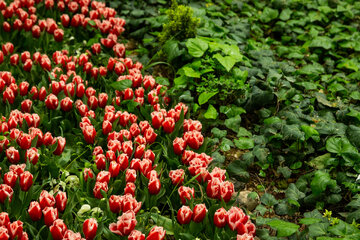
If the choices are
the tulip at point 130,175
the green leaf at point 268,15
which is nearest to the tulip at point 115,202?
the tulip at point 130,175

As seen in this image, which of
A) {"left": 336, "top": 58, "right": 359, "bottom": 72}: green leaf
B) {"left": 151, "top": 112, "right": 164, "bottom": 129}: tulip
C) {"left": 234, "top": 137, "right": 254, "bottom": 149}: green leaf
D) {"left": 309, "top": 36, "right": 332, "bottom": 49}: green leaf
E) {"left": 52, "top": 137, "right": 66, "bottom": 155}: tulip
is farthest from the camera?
{"left": 309, "top": 36, "right": 332, "bottom": 49}: green leaf

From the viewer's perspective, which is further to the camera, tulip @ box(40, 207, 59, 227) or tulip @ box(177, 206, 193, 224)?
tulip @ box(177, 206, 193, 224)

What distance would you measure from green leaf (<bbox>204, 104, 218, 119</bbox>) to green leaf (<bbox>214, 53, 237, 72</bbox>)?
37 centimetres

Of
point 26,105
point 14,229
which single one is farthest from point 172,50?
point 14,229

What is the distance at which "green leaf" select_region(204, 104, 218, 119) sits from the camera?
145 inches

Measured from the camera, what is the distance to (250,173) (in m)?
3.48

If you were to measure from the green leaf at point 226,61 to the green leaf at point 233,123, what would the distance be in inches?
17.9

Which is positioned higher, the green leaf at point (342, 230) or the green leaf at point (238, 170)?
the green leaf at point (342, 230)

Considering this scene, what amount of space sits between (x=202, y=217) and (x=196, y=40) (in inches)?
81.9

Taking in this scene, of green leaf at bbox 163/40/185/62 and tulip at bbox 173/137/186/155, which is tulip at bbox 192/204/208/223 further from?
green leaf at bbox 163/40/185/62

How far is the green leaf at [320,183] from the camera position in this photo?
2963 mm

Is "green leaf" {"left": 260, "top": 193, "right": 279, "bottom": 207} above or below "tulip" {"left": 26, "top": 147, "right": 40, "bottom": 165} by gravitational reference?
below

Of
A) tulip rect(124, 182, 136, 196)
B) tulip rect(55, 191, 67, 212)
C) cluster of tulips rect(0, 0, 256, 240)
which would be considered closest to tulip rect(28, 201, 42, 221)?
cluster of tulips rect(0, 0, 256, 240)

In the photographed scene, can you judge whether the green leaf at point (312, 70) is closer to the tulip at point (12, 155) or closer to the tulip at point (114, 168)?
the tulip at point (114, 168)
